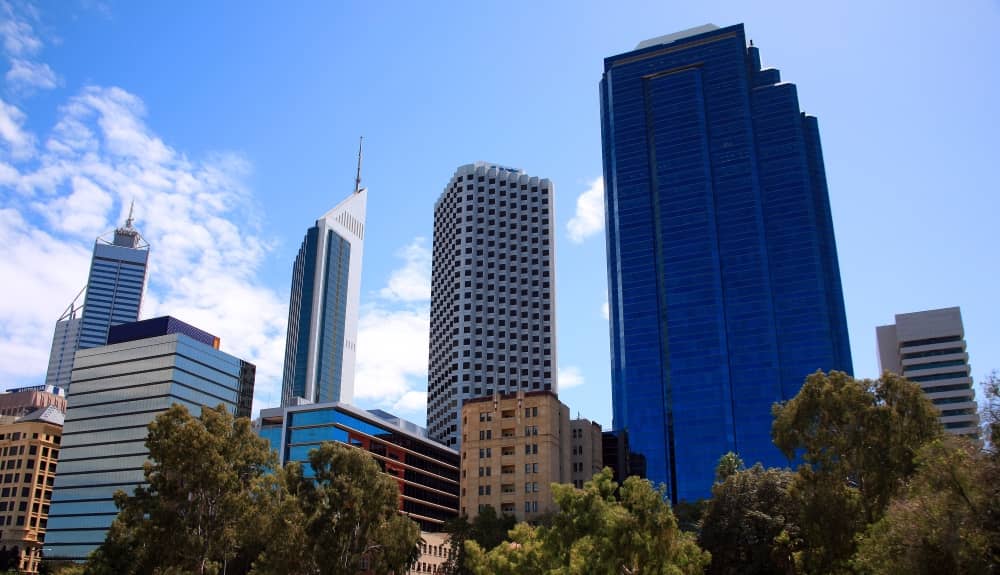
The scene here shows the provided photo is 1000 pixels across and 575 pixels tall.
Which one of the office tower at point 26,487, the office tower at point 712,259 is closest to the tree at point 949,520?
the office tower at point 712,259

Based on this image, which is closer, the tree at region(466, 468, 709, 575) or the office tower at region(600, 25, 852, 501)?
the tree at region(466, 468, 709, 575)

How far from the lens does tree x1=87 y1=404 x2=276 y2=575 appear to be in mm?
54594

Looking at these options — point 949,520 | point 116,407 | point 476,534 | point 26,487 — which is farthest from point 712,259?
point 26,487

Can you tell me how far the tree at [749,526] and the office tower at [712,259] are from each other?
89945 millimetres

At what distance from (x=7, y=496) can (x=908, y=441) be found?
20322 cm

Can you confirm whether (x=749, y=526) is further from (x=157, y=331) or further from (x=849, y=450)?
(x=157, y=331)

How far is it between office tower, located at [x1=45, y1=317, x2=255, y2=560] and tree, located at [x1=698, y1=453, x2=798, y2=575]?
131 meters

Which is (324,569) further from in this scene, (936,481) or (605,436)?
(605,436)

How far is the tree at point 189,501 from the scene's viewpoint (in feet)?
179

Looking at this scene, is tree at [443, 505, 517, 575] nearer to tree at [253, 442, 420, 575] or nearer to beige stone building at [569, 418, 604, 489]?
tree at [253, 442, 420, 575]

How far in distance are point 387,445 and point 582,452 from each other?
119ft

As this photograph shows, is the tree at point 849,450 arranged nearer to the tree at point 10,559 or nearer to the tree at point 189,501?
the tree at point 189,501

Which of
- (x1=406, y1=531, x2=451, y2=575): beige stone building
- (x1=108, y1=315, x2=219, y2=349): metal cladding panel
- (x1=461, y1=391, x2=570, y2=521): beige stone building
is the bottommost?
(x1=406, y1=531, x2=451, y2=575): beige stone building

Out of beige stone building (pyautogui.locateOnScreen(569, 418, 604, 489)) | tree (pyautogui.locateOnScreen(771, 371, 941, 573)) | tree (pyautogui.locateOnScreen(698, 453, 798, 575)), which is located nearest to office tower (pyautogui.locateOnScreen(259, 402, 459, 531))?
beige stone building (pyautogui.locateOnScreen(569, 418, 604, 489))
